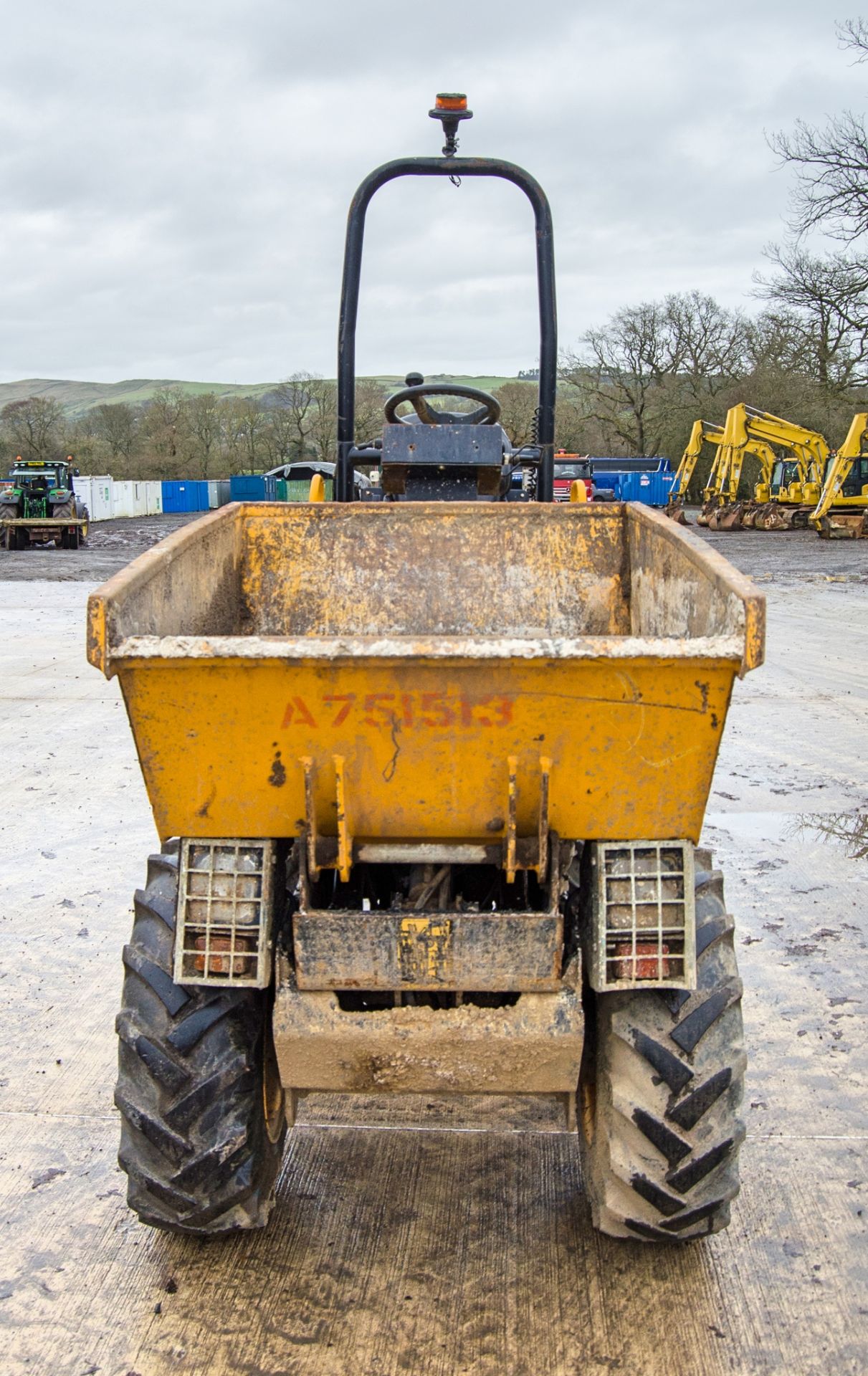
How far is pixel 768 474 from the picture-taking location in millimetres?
30906

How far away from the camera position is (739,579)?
2.39m

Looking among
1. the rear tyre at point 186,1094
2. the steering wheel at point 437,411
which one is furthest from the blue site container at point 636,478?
the rear tyre at point 186,1094

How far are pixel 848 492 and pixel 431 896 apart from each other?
26.4 meters

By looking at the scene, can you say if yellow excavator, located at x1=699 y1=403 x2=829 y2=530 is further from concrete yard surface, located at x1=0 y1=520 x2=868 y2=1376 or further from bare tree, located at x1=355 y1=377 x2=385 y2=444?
concrete yard surface, located at x1=0 y1=520 x2=868 y2=1376

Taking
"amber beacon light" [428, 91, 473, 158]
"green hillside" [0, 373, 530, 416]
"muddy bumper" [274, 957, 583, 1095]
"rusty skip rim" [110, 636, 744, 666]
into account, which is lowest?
"green hillside" [0, 373, 530, 416]

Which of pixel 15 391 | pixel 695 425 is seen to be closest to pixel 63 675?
pixel 695 425

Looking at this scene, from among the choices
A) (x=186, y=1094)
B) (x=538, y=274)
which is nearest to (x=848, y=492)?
(x=538, y=274)

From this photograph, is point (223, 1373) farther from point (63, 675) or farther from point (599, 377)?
point (599, 377)

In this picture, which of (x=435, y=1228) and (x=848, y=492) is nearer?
(x=435, y=1228)

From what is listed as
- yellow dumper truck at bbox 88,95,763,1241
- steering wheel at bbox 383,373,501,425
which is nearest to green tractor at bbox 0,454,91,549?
steering wheel at bbox 383,373,501,425

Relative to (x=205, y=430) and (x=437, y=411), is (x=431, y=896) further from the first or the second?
(x=205, y=430)

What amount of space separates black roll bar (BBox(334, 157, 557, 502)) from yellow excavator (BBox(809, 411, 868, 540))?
2166 centimetres

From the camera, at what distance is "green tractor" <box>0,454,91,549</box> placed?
83.4 feet

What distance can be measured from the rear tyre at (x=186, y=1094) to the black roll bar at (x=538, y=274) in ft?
8.71
